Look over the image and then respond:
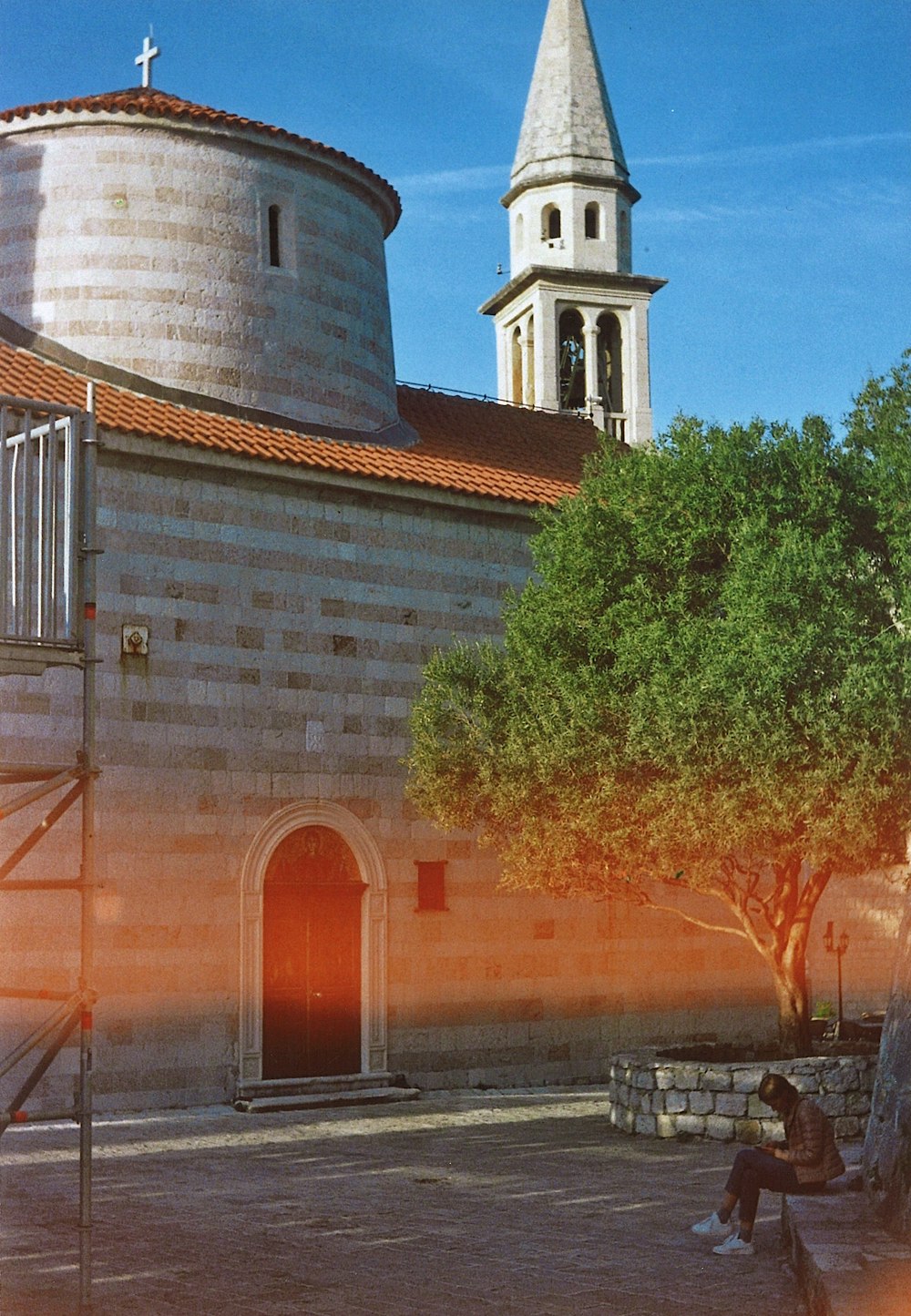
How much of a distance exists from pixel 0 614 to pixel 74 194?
45.1ft

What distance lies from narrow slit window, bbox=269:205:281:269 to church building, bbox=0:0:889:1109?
2.1 inches

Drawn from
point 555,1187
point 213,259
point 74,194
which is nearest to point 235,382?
point 213,259

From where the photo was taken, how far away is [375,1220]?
11.8m

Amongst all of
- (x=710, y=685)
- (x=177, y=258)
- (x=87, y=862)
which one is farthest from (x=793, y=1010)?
(x=177, y=258)

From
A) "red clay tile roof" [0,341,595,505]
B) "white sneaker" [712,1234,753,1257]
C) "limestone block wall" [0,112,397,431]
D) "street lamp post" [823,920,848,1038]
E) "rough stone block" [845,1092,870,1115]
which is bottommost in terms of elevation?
"rough stone block" [845,1092,870,1115]

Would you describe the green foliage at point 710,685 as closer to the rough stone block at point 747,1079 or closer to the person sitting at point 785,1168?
the rough stone block at point 747,1079

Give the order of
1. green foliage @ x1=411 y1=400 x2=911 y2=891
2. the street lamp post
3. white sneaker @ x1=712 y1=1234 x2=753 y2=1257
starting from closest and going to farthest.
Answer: white sneaker @ x1=712 y1=1234 x2=753 y2=1257
green foliage @ x1=411 y1=400 x2=911 y2=891
the street lamp post

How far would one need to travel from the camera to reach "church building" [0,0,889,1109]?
1842cm

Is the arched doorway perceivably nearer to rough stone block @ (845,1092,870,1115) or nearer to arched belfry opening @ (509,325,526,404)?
rough stone block @ (845,1092,870,1115)

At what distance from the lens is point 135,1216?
11828 millimetres

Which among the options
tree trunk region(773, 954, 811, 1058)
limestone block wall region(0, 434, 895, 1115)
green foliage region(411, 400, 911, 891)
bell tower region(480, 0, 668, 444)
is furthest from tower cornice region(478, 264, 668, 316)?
tree trunk region(773, 954, 811, 1058)

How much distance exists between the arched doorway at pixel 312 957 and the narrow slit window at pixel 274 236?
26.4 ft

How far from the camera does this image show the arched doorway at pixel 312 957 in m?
19.5

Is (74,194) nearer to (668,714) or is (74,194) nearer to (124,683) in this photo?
(124,683)
